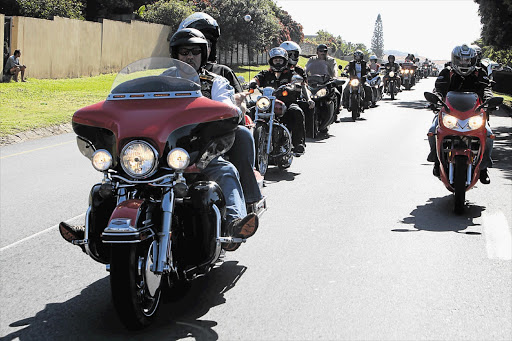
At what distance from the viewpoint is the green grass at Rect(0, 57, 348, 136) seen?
18.7 metres

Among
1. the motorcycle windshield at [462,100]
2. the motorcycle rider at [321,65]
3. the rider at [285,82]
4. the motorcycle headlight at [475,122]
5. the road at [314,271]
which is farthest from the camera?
the motorcycle rider at [321,65]

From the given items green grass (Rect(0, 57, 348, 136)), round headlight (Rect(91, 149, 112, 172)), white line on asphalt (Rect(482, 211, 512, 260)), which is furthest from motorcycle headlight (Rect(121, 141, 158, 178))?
green grass (Rect(0, 57, 348, 136))

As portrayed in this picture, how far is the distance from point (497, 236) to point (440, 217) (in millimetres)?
1048

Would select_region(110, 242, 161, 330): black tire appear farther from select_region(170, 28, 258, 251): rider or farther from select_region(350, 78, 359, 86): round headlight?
select_region(350, 78, 359, 86): round headlight

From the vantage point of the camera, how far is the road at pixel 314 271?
5023mm

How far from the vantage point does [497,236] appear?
7746mm

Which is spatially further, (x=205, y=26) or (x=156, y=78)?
(x=205, y=26)

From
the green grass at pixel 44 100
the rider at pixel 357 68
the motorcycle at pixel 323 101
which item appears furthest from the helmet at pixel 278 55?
the rider at pixel 357 68

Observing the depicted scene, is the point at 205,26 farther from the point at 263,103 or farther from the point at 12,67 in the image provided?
the point at 12,67

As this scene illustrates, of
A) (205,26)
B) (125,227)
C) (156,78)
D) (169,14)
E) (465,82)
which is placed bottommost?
(125,227)

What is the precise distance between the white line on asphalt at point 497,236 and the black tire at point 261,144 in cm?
330

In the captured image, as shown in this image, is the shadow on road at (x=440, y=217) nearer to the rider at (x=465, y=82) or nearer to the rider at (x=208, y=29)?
the rider at (x=465, y=82)

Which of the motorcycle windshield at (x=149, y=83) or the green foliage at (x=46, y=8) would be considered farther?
the green foliage at (x=46, y=8)

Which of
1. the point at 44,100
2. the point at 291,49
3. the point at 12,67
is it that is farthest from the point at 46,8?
the point at 291,49
